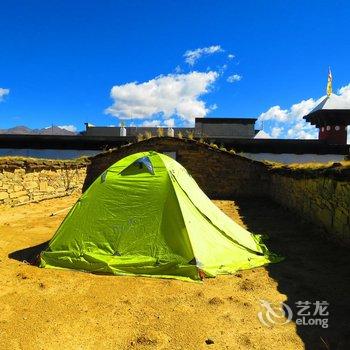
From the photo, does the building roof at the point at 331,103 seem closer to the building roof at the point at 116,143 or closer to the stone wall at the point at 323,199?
the building roof at the point at 116,143

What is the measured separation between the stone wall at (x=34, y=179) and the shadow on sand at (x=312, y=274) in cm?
A: 786

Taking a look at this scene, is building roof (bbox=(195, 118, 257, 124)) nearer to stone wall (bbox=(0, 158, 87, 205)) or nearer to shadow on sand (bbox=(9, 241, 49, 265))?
stone wall (bbox=(0, 158, 87, 205))

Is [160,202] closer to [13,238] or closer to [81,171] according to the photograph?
[13,238]

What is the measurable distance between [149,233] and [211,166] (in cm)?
1393

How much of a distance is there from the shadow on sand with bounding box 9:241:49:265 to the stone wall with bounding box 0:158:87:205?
5.52 m

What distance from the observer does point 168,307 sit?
16.3 feet

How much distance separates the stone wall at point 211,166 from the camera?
19703 mm

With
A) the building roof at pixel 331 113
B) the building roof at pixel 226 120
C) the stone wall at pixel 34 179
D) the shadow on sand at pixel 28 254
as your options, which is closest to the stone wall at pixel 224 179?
the stone wall at pixel 34 179

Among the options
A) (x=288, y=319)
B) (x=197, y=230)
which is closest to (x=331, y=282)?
(x=288, y=319)

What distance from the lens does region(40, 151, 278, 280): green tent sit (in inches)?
242

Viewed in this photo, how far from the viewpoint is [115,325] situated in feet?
14.6

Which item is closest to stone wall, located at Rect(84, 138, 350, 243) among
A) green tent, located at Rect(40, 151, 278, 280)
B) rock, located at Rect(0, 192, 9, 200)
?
rock, located at Rect(0, 192, 9, 200)

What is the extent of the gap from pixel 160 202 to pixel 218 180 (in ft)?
44.5

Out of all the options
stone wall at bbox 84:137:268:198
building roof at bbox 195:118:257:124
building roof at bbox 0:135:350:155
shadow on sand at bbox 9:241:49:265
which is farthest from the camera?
building roof at bbox 195:118:257:124
